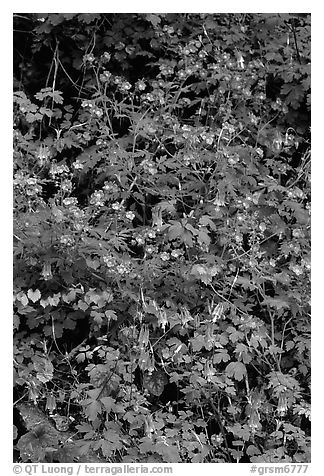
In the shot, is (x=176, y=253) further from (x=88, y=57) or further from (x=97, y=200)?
(x=88, y=57)

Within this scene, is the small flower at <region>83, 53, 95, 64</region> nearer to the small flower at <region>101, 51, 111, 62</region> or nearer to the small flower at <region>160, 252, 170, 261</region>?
the small flower at <region>101, 51, 111, 62</region>

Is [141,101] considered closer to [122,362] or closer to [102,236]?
[102,236]

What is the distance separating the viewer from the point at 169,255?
4.20 m

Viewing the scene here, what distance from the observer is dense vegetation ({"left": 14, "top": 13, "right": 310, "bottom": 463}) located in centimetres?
389

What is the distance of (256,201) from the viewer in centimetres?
447

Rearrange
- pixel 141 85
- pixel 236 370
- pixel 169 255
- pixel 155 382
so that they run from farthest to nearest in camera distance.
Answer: pixel 141 85
pixel 169 255
pixel 155 382
pixel 236 370

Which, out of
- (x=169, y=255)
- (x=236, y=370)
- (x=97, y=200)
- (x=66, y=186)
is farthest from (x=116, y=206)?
(x=236, y=370)

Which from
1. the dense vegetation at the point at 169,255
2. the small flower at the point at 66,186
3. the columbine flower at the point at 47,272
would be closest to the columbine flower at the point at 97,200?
the dense vegetation at the point at 169,255

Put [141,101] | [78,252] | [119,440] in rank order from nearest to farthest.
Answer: [119,440]
[78,252]
[141,101]

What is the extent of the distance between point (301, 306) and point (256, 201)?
2.46 feet

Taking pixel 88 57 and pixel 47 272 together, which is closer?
pixel 47 272

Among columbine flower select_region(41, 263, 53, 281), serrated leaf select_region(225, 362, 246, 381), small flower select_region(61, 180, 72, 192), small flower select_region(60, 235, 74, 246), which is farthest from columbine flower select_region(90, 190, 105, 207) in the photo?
serrated leaf select_region(225, 362, 246, 381)

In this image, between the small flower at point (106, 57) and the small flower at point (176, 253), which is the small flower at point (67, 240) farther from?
the small flower at point (106, 57)

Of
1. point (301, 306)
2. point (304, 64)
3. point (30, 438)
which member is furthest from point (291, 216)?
point (30, 438)
